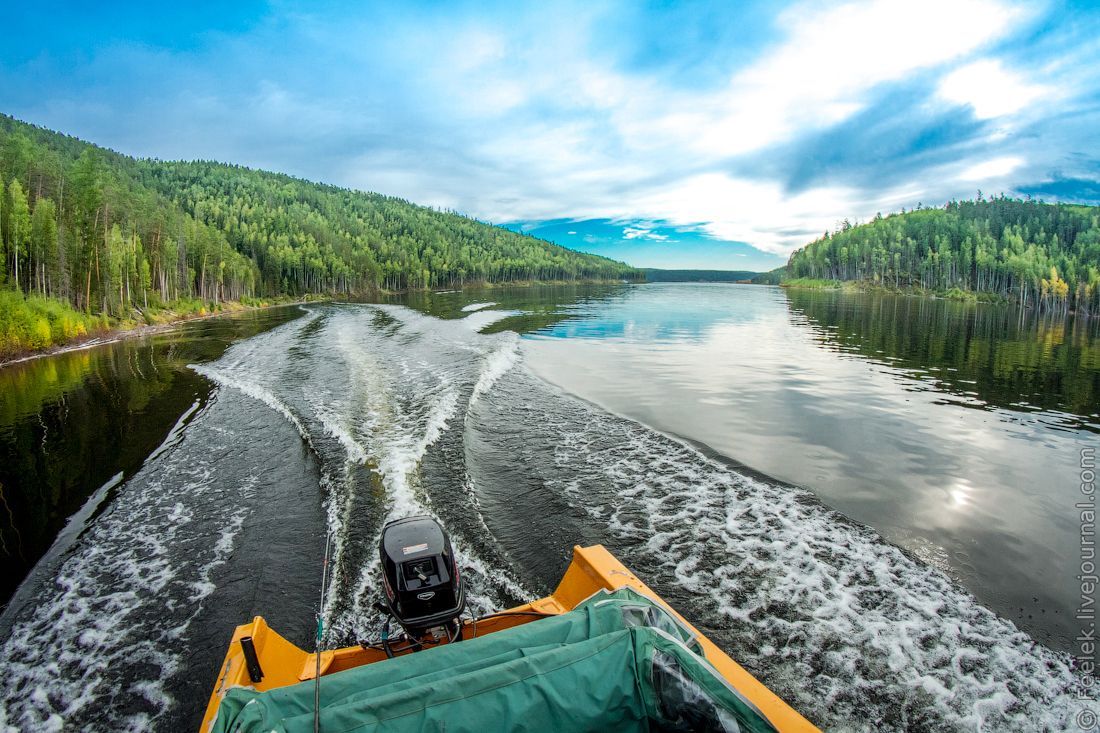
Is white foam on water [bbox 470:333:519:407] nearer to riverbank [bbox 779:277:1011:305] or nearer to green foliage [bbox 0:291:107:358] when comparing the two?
green foliage [bbox 0:291:107:358]

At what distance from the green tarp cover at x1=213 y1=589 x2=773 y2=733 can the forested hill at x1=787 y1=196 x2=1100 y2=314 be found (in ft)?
363

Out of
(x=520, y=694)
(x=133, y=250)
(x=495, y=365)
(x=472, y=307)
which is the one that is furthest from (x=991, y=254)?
(x=133, y=250)

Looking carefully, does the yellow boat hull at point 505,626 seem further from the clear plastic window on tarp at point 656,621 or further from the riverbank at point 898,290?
the riverbank at point 898,290

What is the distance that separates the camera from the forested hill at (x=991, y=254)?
9131cm

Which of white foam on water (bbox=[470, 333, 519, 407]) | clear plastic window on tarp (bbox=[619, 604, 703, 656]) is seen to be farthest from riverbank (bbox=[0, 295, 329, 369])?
clear plastic window on tarp (bbox=[619, 604, 703, 656])

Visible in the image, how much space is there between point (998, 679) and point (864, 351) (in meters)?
26.9

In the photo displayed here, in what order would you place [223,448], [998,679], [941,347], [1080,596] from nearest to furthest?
[998,679], [1080,596], [223,448], [941,347]

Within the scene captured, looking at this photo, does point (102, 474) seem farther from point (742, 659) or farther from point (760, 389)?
point (760, 389)

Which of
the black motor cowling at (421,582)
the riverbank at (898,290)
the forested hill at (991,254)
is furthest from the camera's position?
the riverbank at (898,290)

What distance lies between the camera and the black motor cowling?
4.71 metres

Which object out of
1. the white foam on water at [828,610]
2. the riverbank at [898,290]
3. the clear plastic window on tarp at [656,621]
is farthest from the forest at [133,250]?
the riverbank at [898,290]

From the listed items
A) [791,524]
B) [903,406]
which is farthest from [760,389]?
[791,524]

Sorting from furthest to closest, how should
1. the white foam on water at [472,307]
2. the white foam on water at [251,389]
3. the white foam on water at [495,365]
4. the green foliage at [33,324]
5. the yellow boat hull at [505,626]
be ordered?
the white foam on water at [472,307]
the green foliage at [33,324]
the white foam on water at [495,365]
the white foam on water at [251,389]
the yellow boat hull at [505,626]

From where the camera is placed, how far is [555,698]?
3.06m
